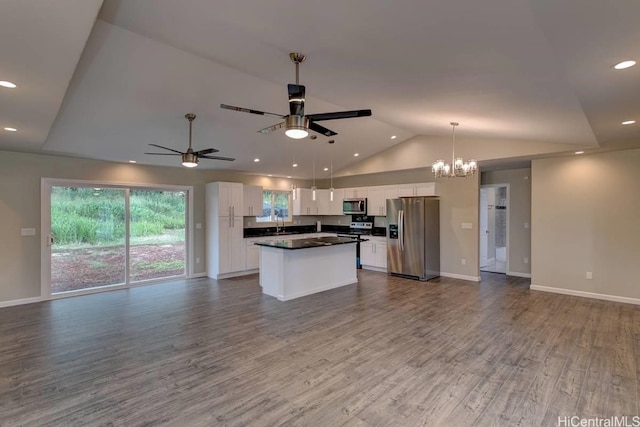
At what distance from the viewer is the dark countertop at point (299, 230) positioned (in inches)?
319

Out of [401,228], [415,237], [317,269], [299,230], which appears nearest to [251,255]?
[299,230]

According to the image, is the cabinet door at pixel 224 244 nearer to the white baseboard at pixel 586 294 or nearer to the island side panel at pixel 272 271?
the island side panel at pixel 272 271

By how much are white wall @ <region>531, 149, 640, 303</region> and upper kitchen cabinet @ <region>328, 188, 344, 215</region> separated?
4.62 meters

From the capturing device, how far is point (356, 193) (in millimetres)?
8648

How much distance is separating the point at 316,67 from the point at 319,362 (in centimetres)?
302

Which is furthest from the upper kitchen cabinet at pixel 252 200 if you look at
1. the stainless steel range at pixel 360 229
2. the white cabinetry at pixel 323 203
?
the stainless steel range at pixel 360 229

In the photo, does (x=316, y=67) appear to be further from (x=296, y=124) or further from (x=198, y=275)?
(x=198, y=275)

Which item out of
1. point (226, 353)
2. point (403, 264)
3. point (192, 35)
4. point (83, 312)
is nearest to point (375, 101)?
point (192, 35)

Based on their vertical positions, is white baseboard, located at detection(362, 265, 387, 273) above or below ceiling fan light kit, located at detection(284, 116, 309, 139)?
below

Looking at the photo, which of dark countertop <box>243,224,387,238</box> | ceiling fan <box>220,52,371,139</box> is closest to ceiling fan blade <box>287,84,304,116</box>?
ceiling fan <box>220,52,371,139</box>

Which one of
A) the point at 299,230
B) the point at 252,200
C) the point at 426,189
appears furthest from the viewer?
the point at 299,230

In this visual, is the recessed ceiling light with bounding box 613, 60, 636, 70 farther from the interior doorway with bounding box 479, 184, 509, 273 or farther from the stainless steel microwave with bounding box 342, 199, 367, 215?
the interior doorway with bounding box 479, 184, 509, 273

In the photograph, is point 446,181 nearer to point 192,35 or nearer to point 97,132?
point 192,35

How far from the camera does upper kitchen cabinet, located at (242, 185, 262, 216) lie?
7.72 m
